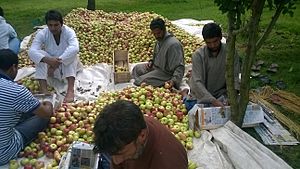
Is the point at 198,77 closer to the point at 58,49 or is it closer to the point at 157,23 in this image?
the point at 157,23

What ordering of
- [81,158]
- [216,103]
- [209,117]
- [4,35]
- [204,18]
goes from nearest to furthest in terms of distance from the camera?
1. [81,158]
2. [209,117]
3. [216,103]
4. [4,35]
5. [204,18]

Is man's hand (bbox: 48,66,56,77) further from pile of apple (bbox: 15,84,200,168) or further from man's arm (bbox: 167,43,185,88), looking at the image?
man's arm (bbox: 167,43,185,88)

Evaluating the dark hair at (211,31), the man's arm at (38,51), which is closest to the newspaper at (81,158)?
the dark hair at (211,31)

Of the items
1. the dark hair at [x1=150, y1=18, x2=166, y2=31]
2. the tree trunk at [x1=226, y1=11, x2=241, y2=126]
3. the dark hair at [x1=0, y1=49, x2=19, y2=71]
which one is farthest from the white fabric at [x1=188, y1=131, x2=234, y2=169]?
the dark hair at [x1=0, y1=49, x2=19, y2=71]

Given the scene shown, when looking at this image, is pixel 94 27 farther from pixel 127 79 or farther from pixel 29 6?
pixel 29 6

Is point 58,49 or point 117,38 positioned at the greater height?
point 58,49

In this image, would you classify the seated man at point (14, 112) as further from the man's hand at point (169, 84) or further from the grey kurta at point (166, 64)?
the grey kurta at point (166, 64)

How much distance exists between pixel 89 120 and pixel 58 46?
1727mm

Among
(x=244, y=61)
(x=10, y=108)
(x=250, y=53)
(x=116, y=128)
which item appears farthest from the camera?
(x=244, y=61)

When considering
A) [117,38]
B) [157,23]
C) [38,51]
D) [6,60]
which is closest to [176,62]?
[157,23]

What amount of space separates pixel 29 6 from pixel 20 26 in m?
3.17

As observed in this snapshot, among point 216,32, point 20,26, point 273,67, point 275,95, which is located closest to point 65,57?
point 216,32

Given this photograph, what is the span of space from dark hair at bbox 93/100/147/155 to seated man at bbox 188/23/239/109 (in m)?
2.67

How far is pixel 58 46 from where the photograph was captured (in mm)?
6125
